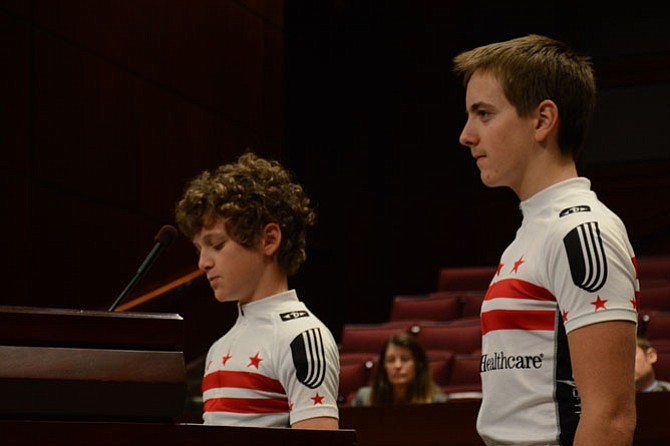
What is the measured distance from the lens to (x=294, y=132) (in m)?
6.58

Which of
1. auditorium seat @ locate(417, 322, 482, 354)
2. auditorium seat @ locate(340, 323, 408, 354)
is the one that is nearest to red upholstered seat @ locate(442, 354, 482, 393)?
auditorium seat @ locate(417, 322, 482, 354)

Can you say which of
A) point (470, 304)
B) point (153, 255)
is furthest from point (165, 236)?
point (470, 304)

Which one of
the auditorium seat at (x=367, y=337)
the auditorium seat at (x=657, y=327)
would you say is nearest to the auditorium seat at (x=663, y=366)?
the auditorium seat at (x=657, y=327)

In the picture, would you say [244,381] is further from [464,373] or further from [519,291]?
[464,373]

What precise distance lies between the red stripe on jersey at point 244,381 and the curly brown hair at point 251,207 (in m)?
0.19

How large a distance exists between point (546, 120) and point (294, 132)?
5.51 meters

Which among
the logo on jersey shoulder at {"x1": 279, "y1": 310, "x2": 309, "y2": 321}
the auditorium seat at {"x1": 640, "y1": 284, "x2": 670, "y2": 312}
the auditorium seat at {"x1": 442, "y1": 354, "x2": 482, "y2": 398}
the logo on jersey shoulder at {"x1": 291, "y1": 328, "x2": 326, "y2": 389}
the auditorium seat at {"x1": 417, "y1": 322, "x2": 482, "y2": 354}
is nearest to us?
the logo on jersey shoulder at {"x1": 291, "y1": 328, "x2": 326, "y2": 389}

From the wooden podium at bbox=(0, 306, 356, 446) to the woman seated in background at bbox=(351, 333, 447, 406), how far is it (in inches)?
104

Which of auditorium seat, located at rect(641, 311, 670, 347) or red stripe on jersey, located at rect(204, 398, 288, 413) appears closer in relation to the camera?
red stripe on jersey, located at rect(204, 398, 288, 413)

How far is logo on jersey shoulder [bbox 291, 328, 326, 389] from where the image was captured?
144 centimetres

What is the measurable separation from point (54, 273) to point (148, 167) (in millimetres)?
711

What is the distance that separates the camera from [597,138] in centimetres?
603

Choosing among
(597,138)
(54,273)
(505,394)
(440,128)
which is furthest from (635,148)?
(505,394)

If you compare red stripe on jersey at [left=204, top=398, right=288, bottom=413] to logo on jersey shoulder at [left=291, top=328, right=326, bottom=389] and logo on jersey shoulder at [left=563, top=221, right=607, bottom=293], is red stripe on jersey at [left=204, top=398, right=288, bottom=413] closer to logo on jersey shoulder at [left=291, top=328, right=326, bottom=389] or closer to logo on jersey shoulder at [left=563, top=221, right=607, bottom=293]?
logo on jersey shoulder at [left=291, top=328, right=326, bottom=389]
